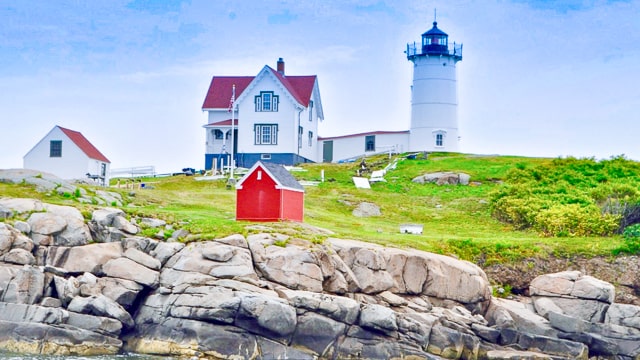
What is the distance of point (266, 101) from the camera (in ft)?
213

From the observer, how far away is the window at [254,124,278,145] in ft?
214

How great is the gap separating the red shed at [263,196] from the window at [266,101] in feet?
75.6

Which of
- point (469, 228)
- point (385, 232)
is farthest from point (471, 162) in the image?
point (385, 232)

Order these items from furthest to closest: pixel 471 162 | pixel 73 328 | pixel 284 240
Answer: pixel 471 162
pixel 284 240
pixel 73 328

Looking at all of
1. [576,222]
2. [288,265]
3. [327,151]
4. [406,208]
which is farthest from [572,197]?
[327,151]

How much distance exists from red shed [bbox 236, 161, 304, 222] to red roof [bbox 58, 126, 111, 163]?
54.1ft

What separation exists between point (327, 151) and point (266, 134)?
8.42m

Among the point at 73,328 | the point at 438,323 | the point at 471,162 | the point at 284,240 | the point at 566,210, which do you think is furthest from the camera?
the point at 471,162

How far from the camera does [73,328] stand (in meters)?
31.0

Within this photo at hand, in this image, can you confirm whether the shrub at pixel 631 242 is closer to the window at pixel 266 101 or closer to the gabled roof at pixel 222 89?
the window at pixel 266 101

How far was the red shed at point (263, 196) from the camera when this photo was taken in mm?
41500

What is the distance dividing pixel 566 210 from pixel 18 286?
26177 millimetres

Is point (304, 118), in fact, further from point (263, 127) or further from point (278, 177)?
point (278, 177)

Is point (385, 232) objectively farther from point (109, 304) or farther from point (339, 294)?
point (109, 304)
